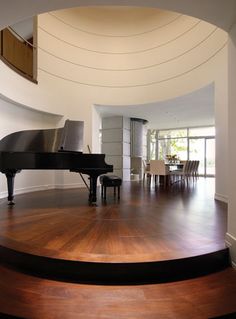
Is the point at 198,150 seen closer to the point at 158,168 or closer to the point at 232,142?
the point at 158,168

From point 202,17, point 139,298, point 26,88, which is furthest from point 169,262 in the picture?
point 26,88

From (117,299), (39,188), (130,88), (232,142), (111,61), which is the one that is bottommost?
(117,299)

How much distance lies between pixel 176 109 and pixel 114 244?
700 cm

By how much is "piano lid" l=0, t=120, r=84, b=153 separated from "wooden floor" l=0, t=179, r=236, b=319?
4.43 feet

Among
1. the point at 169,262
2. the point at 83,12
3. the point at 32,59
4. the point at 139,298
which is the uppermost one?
the point at 83,12

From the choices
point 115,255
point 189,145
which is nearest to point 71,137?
point 115,255

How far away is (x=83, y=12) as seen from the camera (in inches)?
291

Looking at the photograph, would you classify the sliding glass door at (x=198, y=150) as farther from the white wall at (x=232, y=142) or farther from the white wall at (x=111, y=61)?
the white wall at (x=232, y=142)

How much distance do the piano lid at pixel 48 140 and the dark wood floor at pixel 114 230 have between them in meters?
Answer: 1.09

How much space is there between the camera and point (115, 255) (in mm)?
2094

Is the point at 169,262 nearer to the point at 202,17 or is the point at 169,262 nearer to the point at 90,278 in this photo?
the point at 90,278

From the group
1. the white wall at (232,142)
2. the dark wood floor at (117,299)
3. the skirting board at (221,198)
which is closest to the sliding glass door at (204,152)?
the skirting board at (221,198)

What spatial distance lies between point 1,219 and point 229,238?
9.64 feet

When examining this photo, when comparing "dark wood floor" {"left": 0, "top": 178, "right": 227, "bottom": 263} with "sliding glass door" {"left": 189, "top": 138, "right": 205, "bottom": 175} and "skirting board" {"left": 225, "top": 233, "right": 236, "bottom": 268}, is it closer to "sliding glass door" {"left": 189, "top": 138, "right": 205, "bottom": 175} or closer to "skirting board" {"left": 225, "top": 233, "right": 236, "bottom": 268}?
"skirting board" {"left": 225, "top": 233, "right": 236, "bottom": 268}
